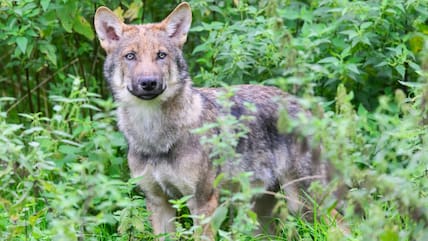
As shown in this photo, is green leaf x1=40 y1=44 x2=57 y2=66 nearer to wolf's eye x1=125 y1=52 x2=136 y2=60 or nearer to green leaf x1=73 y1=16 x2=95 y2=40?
green leaf x1=73 y1=16 x2=95 y2=40

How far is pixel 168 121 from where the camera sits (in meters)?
6.31

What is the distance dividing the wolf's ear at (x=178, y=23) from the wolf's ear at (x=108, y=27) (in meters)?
0.32

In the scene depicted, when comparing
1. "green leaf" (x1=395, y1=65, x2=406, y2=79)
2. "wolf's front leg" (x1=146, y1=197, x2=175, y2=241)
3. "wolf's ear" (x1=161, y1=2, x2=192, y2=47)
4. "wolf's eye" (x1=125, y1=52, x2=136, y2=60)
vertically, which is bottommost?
"wolf's front leg" (x1=146, y1=197, x2=175, y2=241)

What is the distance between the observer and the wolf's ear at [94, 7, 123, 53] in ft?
21.3

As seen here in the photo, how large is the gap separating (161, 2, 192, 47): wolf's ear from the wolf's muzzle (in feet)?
1.87

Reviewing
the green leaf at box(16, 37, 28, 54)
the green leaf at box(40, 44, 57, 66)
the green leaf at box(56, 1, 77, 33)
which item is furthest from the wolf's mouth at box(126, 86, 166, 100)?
the green leaf at box(40, 44, 57, 66)

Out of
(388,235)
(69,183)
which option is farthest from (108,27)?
(388,235)

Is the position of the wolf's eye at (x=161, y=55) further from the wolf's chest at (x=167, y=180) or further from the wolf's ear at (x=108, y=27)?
the wolf's chest at (x=167, y=180)

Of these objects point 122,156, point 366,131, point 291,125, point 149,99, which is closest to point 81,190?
point 291,125

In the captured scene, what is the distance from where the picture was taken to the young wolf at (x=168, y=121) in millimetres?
6141

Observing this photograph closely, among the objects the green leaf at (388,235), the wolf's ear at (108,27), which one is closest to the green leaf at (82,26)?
the wolf's ear at (108,27)

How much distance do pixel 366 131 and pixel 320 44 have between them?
80cm

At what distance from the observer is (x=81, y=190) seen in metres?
4.52

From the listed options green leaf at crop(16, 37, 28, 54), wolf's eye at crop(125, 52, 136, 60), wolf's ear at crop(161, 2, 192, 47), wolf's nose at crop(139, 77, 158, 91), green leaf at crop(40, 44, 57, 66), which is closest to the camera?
wolf's nose at crop(139, 77, 158, 91)
